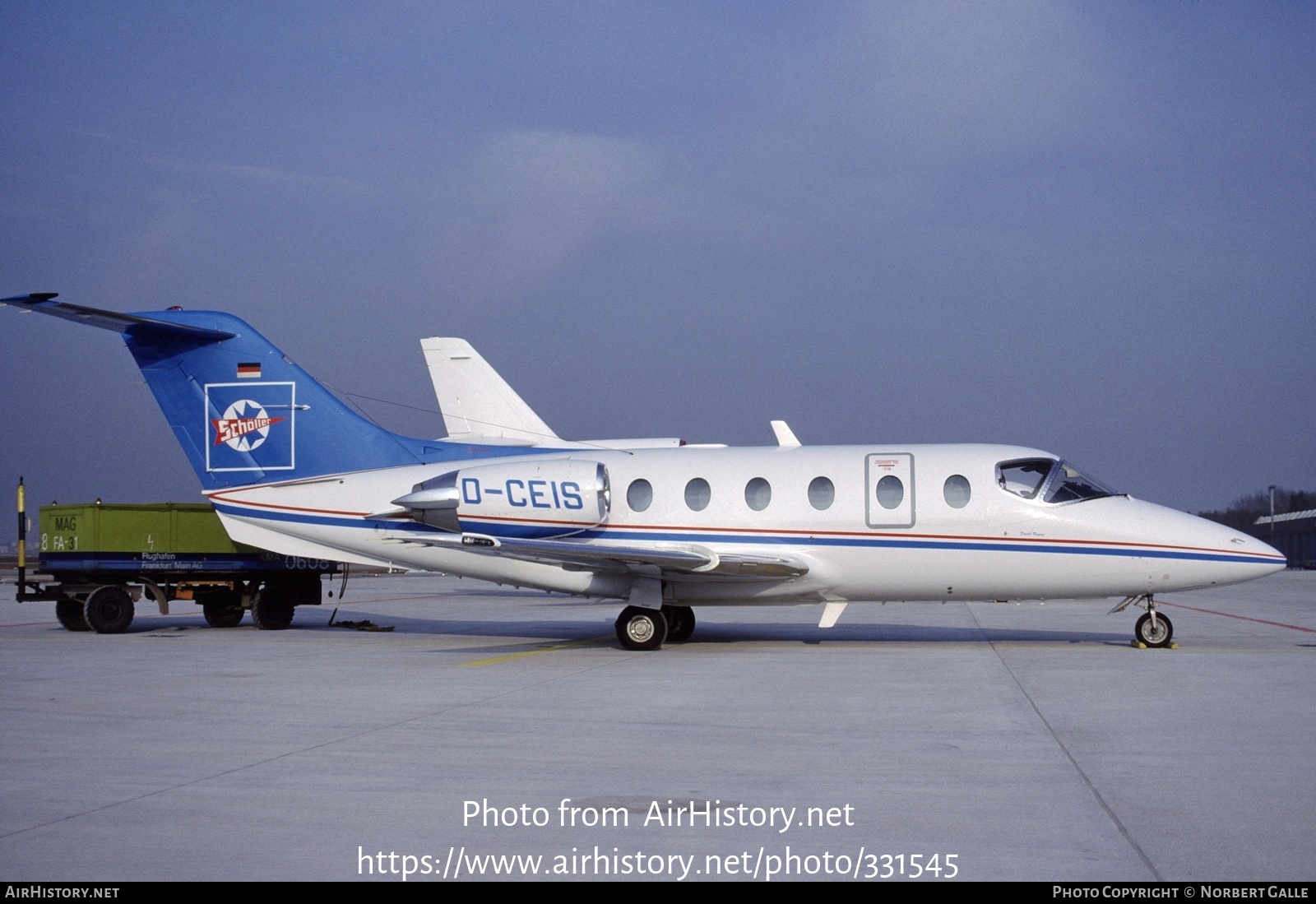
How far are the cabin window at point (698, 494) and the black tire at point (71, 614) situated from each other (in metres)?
11.4

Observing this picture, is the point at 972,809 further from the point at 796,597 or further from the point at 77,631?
the point at 77,631

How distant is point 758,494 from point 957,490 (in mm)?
2672

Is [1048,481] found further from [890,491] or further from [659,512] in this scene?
[659,512]

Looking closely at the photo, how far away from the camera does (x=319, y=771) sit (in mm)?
7613

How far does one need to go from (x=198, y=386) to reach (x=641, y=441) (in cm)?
841

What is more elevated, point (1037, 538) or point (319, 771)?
point (1037, 538)

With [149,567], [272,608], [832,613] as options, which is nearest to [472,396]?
[272,608]

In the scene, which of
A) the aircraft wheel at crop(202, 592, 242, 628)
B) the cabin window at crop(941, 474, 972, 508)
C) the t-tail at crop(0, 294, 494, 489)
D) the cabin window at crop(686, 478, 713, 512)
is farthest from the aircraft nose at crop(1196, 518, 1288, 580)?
the aircraft wheel at crop(202, 592, 242, 628)

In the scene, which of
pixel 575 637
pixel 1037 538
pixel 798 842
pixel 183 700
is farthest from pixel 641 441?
pixel 798 842

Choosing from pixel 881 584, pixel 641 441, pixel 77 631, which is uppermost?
pixel 641 441

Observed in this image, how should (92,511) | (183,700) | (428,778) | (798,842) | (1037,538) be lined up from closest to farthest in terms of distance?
(798,842) < (428,778) < (183,700) < (1037,538) < (92,511)

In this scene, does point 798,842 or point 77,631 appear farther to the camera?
point 77,631

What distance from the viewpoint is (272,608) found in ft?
71.2

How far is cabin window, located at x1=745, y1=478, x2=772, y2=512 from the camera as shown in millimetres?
16531
